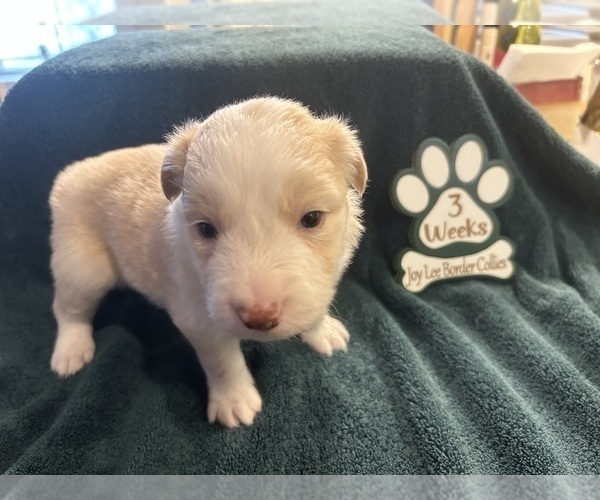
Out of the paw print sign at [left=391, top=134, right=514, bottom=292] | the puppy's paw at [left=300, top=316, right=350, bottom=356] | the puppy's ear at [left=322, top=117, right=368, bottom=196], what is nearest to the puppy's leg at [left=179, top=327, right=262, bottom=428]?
the puppy's paw at [left=300, top=316, right=350, bottom=356]

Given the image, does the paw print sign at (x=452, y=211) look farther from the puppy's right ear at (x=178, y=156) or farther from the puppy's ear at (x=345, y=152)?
the puppy's right ear at (x=178, y=156)

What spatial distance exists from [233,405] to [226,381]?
0.07m

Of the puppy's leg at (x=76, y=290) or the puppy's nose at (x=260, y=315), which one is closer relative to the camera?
the puppy's nose at (x=260, y=315)

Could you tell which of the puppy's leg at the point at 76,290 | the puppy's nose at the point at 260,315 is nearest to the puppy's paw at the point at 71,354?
the puppy's leg at the point at 76,290

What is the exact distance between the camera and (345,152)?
125cm

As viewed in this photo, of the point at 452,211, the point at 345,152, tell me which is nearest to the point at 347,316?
the point at 452,211

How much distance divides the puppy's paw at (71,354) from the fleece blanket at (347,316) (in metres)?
0.04

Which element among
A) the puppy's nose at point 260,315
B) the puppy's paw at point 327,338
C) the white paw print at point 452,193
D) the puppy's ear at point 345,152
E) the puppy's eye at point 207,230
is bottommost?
the puppy's paw at point 327,338

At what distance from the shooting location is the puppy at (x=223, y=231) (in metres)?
1.07

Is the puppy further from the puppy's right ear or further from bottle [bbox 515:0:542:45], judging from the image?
bottle [bbox 515:0:542:45]

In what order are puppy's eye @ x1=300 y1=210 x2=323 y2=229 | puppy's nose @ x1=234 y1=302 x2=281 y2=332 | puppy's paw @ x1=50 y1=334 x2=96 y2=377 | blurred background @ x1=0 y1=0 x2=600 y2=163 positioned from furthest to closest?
puppy's paw @ x1=50 y1=334 x2=96 y2=377 < blurred background @ x1=0 y1=0 x2=600 y2=163 < puppy's eye @ x1=300 y1=210 x2=323 y2=229 < puppy's nose @ x1=234 y1=302 x2=281 y2=332

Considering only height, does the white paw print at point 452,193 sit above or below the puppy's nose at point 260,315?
below

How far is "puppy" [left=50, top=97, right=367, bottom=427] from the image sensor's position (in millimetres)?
1072

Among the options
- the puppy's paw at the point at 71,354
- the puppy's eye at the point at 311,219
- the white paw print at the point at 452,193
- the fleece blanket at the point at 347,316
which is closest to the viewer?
the puppy's eye at the point at 311,219
